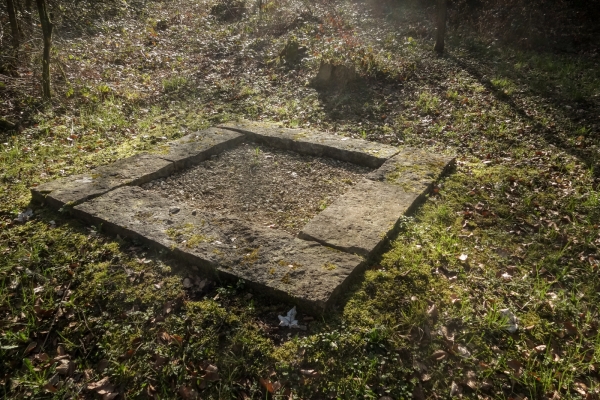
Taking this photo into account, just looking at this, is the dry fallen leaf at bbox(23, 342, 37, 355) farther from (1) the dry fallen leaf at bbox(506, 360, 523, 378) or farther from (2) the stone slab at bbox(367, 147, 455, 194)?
(2) the stone slab at bbox(367, 147, 455, 194)

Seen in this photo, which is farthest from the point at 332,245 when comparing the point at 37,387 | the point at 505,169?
the point at 505,169

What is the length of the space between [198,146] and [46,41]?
10.9 ft

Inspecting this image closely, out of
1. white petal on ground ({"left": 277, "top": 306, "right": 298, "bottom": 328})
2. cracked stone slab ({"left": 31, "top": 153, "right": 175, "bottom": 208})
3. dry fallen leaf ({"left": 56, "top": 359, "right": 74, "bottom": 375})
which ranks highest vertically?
cracked stone slab ({"left": 31, "top": 153, "right": 175, "bottom": 208})

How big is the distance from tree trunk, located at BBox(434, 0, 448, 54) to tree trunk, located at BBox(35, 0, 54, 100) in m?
7.18

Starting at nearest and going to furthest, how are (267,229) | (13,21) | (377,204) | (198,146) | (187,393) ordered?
1. (187,393)
2. (267,229)
3. (377,204)
4. (198,146)
5. (13,21)

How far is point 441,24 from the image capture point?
28.4ft

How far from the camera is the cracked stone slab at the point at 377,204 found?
128 inches

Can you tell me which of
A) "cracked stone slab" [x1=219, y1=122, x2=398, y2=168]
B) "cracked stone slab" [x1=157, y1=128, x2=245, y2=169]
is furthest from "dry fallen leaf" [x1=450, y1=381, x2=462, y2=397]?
"cracked stone slab" [x1=157, y1=128, x2=245, y2=169]

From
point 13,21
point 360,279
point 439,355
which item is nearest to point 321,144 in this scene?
point 360,279

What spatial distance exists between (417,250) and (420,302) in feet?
Result: 1.98

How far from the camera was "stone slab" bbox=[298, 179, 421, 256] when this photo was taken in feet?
10.6

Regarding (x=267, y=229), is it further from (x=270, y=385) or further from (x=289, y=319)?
(x=270, y=385)

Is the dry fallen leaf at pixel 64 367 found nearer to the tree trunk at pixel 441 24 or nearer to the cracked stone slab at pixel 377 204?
the cracked stone slab at pixel 377 204

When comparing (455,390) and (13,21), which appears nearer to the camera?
(455,390)
